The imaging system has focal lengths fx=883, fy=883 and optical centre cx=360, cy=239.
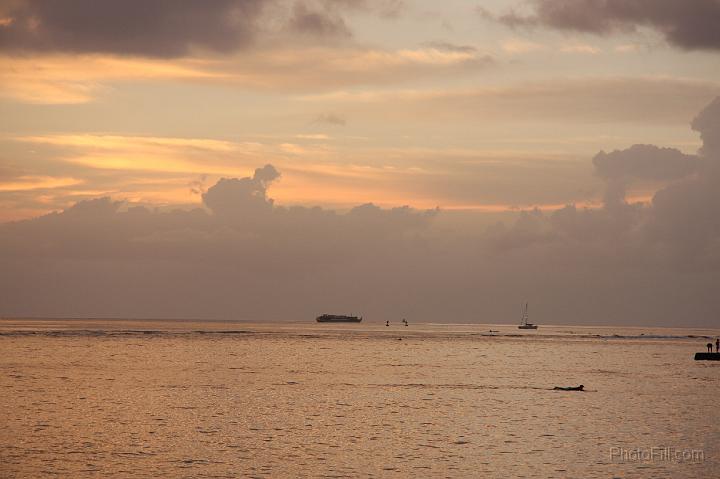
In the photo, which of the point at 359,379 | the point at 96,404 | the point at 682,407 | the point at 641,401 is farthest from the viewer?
the point at 359,379

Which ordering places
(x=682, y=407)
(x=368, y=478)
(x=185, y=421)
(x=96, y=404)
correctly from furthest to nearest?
(x=682, y=407) < (x=96, y=404) < (x=185, y=421) < (x=368, y=478)

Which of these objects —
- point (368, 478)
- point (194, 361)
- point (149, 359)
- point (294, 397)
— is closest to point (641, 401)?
point (294, 397)

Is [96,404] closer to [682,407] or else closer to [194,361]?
[682,407]

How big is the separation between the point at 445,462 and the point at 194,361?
97310 mm

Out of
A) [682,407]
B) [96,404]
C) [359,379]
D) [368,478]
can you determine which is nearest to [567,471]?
[368,478]

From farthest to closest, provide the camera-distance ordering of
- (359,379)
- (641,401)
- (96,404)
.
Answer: (359,379) → (641,401) → (96,404)

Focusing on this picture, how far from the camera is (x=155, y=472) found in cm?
4812

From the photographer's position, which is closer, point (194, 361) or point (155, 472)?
point (155, 472)

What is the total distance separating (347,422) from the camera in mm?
70000

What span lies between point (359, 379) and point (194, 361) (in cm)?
4164

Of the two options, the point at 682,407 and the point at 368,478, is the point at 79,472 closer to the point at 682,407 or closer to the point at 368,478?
the point at 368,478

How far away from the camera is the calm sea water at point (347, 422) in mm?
51375

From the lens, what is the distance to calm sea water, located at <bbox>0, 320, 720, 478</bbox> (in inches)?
2023

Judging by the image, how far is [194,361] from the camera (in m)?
144
